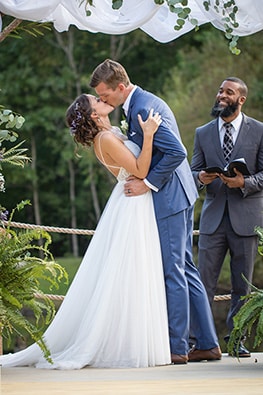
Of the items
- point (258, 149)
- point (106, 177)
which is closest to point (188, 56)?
point (106, 177)

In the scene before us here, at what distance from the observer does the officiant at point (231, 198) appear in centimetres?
645

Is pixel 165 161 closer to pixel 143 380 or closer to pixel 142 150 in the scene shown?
pixel 142 150

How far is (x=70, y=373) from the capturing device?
5.48 meters

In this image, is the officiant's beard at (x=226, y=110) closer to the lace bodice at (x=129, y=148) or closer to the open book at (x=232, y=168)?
the open book at (x=232, y=168)

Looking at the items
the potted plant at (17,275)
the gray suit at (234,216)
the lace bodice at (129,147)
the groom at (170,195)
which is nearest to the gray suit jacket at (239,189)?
the gray suit at (234,216)

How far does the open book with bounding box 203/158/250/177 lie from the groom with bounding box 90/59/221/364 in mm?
258

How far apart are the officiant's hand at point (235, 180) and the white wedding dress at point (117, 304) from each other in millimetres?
559

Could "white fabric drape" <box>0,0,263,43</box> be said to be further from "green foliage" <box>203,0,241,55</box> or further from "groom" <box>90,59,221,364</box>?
"groom" <box>90,59,221,364</box>

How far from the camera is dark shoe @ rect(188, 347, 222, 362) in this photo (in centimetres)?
615

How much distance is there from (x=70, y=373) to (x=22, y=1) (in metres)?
1.94

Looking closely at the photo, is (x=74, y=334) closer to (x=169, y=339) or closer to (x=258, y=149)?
(x=169, y=339)

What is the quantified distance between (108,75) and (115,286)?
113 cm

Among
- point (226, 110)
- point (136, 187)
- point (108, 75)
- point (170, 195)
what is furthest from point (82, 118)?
point (226, 110)

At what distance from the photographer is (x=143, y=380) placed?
519cm
